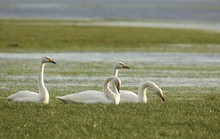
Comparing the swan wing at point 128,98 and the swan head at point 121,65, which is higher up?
the swan head at point 121,65

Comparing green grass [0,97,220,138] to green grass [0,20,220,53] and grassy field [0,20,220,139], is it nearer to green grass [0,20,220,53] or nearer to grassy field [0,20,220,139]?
grassy field [0,20,220,139]

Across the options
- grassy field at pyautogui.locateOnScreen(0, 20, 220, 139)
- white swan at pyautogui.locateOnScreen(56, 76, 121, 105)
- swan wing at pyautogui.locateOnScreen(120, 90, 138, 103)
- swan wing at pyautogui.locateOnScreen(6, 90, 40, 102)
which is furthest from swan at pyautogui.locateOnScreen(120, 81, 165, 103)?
swan wing at pyautogui.locateOnScreen(6, 90, 40, 102)

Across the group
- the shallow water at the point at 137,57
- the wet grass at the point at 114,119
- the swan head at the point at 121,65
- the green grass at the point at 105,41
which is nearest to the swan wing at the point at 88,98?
the wet grass at the point at 114,119

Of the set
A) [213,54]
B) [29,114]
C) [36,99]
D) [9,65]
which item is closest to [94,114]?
[29,114]

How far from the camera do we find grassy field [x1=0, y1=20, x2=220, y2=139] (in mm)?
14203

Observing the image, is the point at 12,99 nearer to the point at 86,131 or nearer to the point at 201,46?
the point at 86,131

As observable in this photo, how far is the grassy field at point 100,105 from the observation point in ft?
46.6

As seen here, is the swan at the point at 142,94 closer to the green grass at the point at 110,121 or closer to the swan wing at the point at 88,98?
the swan wing at the point at 88,98

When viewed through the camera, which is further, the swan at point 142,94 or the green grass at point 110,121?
the swan at point 142,94

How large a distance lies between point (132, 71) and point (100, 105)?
11.8 metres

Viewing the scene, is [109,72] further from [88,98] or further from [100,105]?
[100,105]

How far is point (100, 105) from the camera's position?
16.9 meters

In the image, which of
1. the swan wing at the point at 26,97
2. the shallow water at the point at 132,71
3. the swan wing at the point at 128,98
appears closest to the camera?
the swan wing at the point at 26,97

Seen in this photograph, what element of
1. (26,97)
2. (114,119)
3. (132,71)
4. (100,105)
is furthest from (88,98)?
(132,71)
